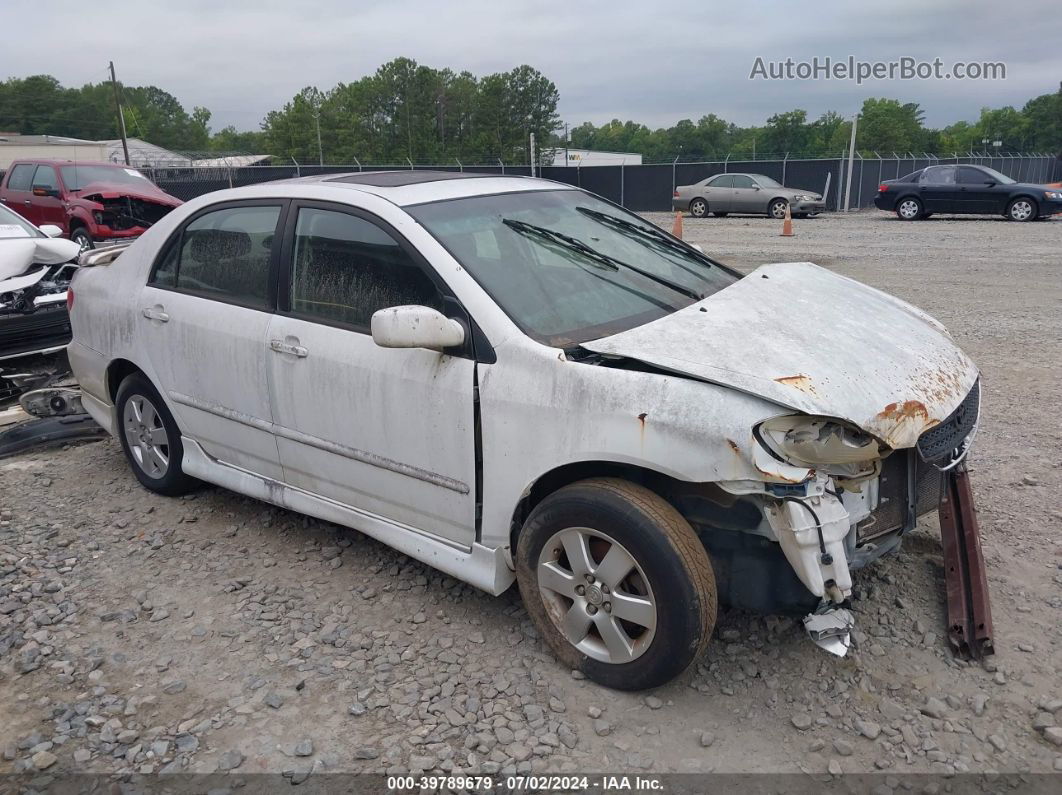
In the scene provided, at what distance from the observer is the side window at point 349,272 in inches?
127

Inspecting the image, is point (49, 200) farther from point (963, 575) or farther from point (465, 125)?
point (465, 125)

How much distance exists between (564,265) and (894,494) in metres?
1.50

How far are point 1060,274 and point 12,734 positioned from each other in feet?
41.2

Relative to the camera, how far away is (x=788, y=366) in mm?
2607

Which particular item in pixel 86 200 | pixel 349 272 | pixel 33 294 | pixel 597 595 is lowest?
pixel 597 595

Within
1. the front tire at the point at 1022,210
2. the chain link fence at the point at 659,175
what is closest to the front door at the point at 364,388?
the front tire at the point at 1022,210

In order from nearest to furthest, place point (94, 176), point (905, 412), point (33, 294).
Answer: point (905, 412) < point (33, 294) < point (94, 176)

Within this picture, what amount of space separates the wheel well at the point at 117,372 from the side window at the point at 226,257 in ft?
1.72

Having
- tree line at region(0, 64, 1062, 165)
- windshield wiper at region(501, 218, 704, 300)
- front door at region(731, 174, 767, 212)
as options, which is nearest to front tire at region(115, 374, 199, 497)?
windshield wiper at region(501, 218, 704, 300)

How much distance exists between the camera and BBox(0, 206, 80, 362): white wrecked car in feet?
20.3

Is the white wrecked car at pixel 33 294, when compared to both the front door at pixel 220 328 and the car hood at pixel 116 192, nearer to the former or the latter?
the front door at pixel 220 328

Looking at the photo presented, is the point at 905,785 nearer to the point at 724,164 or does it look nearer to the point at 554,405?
the point at 554,405

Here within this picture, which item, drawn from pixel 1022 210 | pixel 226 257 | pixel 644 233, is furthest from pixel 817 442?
pixel 1022 210

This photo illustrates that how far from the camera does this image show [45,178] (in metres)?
14.4
